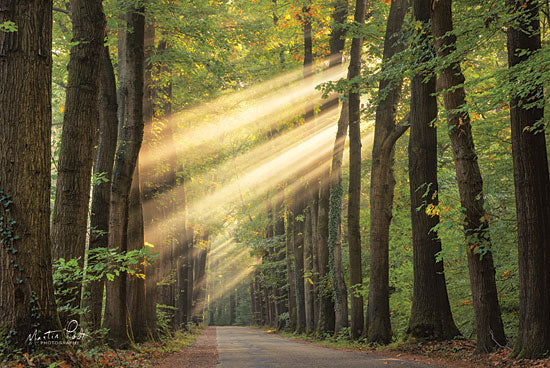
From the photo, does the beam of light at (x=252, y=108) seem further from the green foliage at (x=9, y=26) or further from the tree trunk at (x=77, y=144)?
the green foliage at (x=9, y=26)

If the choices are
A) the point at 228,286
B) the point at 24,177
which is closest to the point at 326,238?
the point at 24,177

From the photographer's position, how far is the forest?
6.50 m

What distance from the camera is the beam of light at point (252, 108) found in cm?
2402

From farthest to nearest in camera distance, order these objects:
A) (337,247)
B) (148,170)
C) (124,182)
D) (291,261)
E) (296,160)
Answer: (291,261) < (296,160) < (337,247) < (148,170) < (124,182)

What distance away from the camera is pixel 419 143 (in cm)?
1370

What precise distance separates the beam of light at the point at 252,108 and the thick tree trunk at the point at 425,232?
9984mm

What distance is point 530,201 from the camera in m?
9.57

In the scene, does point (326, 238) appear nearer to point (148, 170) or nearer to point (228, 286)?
point (148, 170)

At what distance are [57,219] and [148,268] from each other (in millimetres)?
10406

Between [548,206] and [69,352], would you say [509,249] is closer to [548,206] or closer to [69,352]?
[548,206]

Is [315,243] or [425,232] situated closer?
[425,232]

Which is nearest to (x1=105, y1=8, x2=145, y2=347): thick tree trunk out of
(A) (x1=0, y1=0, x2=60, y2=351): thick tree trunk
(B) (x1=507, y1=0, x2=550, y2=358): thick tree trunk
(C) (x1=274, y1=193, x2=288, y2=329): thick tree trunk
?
(A) (x1=0, y1=0, x2=60, y2=351): thick tree trunk

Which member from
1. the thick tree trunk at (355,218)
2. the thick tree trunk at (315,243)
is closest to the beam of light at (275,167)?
the thick tree trunk at (315,243)

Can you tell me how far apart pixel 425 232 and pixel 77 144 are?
350 inches
